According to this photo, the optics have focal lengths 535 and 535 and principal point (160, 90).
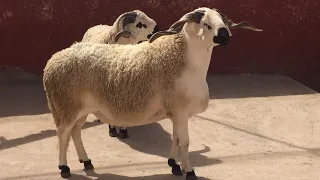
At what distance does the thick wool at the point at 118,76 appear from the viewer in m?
5.33

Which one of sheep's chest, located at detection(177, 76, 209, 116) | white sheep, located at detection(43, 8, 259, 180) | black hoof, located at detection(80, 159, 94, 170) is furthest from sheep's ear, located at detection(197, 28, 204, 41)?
black hoof, located at detection(80, 159, 94, 170)

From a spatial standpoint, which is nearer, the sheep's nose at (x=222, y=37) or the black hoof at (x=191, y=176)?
the sheep's nose at (x=222, y=37)

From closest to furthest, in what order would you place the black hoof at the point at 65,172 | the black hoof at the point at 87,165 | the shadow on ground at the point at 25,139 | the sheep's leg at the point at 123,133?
the black hoof at the point at 65,172, the black hoof at the point at 87,165, the shadow on ground at the point at 25,139, the sheep's leg at the point at 123,133

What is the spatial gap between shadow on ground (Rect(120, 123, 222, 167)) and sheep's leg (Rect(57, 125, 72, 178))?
1.19 m

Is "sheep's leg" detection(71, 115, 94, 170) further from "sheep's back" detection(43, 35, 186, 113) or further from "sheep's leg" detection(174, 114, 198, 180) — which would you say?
"sheep's leg" detection(174, 114, 198, 180)

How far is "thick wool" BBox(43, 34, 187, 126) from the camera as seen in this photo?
5.33 meters

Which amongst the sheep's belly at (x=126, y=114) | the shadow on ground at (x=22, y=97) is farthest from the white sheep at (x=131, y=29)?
the shadow on ground at (x=22, y=97)

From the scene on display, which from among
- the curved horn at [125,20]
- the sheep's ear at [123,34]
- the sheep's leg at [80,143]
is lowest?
the sheep's leg at [80,143]

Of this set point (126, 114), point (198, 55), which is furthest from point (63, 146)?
point (198, 55)

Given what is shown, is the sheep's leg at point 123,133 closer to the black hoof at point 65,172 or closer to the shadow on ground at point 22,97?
the black hoof at point 65,172

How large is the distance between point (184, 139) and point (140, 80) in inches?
29.9

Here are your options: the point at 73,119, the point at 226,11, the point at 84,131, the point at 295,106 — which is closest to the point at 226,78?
the point at 226,11

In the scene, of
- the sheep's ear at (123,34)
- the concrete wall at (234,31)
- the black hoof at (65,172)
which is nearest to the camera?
the black hoof at (65,172)

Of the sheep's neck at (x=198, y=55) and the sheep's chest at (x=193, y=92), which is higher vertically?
the sheep's neck at (x=198, y=55)
